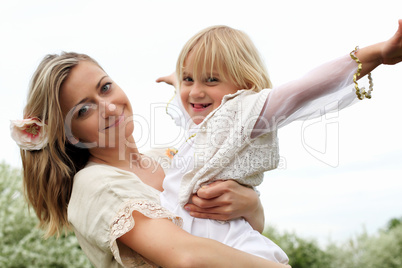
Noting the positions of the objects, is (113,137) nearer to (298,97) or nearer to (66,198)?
(66,198)

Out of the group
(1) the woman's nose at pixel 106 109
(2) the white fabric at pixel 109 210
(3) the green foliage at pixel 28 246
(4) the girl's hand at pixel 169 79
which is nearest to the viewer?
(2) the white fabric at pixel 109 210

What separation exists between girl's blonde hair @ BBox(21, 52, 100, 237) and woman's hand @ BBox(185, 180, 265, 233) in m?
0.96

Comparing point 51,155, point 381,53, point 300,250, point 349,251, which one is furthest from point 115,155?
point 349,251

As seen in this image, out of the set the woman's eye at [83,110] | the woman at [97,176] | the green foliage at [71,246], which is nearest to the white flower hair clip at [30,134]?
the woman at [97,176]

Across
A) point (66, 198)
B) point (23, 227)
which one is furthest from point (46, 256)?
point (66, 198)

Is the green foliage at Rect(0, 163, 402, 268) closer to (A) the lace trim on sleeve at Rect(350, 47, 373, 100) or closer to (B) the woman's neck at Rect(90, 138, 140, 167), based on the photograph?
(B) the woman's neck at Rect(90, 138, 140, 167)

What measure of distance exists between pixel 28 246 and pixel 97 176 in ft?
16.7

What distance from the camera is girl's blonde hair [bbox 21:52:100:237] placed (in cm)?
280

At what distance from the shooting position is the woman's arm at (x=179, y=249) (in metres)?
2.14

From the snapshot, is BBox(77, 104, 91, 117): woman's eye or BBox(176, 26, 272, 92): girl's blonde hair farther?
BBox(77, 104, 91, 117): woman's eye

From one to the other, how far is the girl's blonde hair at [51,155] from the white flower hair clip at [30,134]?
0.04 meters

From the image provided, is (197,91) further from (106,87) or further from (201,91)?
(106,87)

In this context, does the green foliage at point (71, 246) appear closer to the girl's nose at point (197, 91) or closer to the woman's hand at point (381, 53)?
the girl's nose at point (197, 91)

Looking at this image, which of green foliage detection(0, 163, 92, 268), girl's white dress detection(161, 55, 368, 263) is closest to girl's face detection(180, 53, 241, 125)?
girl's white dress detection(161, 55, 368, 263)
